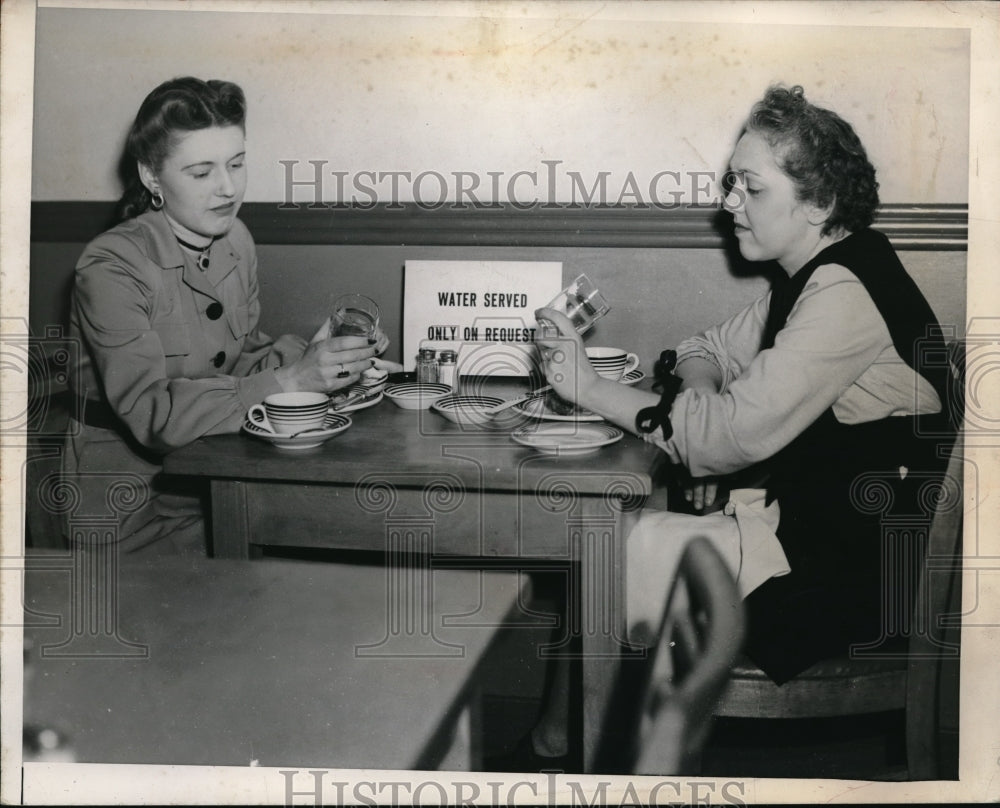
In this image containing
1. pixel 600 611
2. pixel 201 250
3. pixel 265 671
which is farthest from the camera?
pixel 201 250

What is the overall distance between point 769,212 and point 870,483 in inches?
24.9

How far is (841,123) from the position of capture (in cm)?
205

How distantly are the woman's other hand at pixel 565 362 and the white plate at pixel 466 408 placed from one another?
0.58ft

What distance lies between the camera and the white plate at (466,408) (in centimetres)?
197

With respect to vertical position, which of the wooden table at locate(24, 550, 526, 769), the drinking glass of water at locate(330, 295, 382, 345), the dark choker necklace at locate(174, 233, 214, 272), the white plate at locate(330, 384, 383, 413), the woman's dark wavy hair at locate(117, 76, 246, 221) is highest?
the woman's dark wavy hair at locate(117, 76, 246, 221)

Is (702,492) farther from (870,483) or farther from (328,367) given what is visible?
(328,367)

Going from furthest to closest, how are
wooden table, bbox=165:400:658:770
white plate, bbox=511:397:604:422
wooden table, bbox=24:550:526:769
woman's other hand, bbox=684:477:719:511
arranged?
woman's other hand, bbox=684:477:719:511
white plate, bbox=511:397:604:422
wooden table, bbox=165:400:658:770
wooden table, bbox=24:550:526:769

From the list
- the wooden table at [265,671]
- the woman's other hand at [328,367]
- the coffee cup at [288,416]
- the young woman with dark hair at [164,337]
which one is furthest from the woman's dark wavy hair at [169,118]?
the wooden table at [265,671]

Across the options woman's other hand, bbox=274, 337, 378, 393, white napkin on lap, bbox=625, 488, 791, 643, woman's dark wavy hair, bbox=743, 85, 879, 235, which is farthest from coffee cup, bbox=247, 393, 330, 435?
woman's dark wavy hair, bbox=743, 85, 879, 235

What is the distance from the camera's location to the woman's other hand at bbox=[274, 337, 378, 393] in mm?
1991

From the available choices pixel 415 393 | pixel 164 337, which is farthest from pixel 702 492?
pixel 164 337

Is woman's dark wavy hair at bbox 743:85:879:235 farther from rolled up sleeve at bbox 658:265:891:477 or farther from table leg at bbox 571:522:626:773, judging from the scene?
table leg at bbox 571:522:626:773

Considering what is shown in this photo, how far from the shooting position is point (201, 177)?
228 centimetres

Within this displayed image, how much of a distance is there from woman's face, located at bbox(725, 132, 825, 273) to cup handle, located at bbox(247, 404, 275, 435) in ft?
3.74
